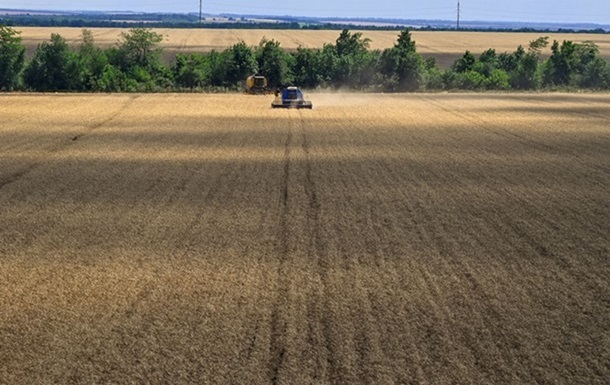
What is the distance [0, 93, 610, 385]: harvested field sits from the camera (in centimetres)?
1189

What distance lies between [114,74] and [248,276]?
56909 mm

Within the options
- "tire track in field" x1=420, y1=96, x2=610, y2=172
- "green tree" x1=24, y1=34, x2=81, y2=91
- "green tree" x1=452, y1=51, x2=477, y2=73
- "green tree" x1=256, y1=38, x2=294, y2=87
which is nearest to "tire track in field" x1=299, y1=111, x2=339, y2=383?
"tire track in field" x1=420, y1=96, x2=610, y2=172

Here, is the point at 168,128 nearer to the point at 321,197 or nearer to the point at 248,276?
the point at 321,197

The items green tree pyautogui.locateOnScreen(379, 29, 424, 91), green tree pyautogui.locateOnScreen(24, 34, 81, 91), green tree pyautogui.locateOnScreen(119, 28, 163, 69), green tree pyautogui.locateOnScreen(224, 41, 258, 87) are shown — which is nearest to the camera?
green tree pyautogui.locateOnScreen(24, 34, 81, 91)

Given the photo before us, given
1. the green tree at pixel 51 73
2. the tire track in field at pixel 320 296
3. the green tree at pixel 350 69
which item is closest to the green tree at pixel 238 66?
the green tree at pixel 350 69

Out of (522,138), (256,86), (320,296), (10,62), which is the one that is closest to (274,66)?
(256,86)

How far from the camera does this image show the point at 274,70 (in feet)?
243

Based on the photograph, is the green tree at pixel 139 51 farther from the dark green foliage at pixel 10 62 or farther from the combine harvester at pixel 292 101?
the combine harvester at pixel 292 101

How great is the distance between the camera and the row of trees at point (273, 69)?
227 ft

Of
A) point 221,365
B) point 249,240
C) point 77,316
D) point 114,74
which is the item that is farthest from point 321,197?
point 114,74

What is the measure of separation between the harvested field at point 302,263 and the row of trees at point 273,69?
115 feet

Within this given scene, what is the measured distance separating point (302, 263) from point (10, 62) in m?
56.1

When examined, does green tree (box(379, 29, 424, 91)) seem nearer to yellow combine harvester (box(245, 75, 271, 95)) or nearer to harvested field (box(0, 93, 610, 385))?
yellow combine harvester (box(245, 75, 271, 95))

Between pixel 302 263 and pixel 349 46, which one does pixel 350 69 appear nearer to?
pixel 349 46
